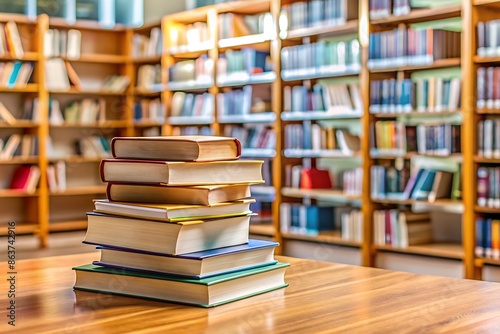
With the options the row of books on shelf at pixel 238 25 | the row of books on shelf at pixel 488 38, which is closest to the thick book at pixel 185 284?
the row of books on shelf at pixel 488 38

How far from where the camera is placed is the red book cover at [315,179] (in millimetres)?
5770

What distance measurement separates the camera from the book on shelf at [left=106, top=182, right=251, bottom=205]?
1233 millimetres

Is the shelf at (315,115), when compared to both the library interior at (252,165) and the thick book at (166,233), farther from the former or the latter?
the thick book at (166,233)

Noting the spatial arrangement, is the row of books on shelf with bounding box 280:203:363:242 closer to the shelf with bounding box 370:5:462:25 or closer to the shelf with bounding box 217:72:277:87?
the shelf with bounding box 217:72:277:87

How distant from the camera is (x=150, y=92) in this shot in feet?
24.0

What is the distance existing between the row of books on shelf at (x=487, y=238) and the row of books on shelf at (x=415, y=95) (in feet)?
2.43

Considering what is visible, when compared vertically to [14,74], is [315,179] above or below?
below

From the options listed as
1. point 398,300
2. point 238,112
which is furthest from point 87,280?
point 238,112

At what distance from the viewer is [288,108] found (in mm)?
5961

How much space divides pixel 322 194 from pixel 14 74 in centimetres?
308

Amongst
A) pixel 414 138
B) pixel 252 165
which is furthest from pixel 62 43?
pixel 252 165

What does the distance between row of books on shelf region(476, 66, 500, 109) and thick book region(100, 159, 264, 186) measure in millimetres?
3615

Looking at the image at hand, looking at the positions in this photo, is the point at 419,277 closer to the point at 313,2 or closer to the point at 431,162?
the point at 431,162

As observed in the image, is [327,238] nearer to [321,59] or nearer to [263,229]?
[263,229]
